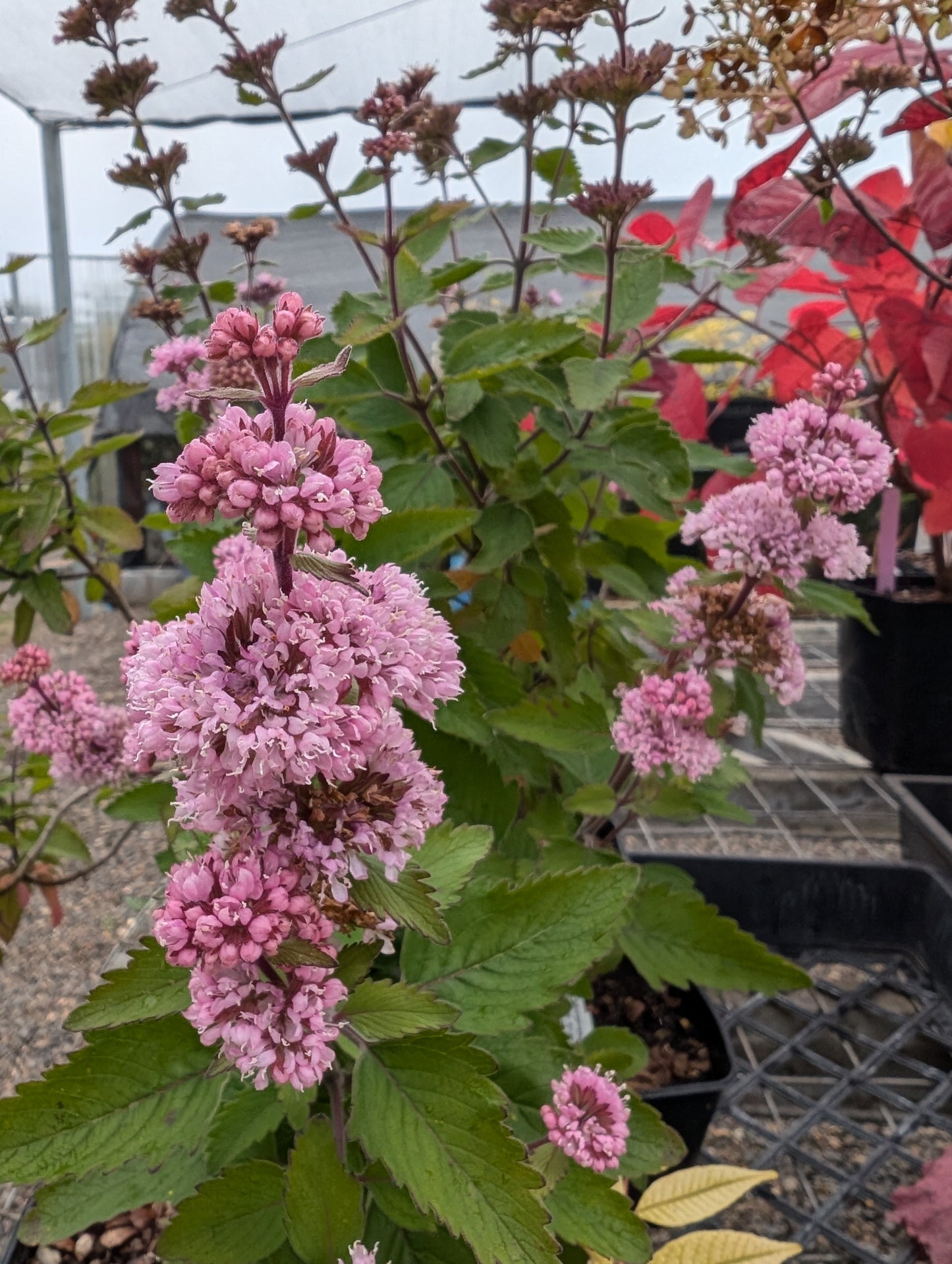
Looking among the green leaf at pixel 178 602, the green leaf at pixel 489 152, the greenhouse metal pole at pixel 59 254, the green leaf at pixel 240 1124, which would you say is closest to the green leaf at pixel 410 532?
the green leaf at pixel 178 602

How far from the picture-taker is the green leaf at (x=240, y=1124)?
1.63ft

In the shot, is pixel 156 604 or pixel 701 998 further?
pixel 701 998

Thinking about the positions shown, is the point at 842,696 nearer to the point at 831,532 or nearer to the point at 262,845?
the point at 831,532

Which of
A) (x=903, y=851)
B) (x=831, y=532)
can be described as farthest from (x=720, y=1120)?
(x=831, y=532)

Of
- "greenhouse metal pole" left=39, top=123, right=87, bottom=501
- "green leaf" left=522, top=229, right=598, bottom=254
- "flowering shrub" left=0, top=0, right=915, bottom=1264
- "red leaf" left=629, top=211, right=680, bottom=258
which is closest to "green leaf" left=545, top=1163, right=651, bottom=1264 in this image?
"flowering shrub" left=0, top=0, right=915, bottom=1264

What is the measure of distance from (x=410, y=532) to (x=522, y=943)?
0.27 meters

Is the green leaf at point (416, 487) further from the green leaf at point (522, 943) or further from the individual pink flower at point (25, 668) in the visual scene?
the individual pink flower at point (25, 668)

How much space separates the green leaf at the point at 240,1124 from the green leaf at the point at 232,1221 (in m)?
0.02

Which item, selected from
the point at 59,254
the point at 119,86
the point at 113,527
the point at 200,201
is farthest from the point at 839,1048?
the point at 59,254

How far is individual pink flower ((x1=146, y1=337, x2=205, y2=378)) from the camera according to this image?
0.90 m

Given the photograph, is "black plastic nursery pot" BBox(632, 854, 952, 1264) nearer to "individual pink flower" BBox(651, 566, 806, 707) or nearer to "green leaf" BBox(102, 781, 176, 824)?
"individual pink flower" BBox(651, 566, 806, 707)

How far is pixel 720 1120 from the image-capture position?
92cm

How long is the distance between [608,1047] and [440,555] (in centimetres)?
44

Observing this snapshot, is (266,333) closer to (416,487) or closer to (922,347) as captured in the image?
(416,487)
